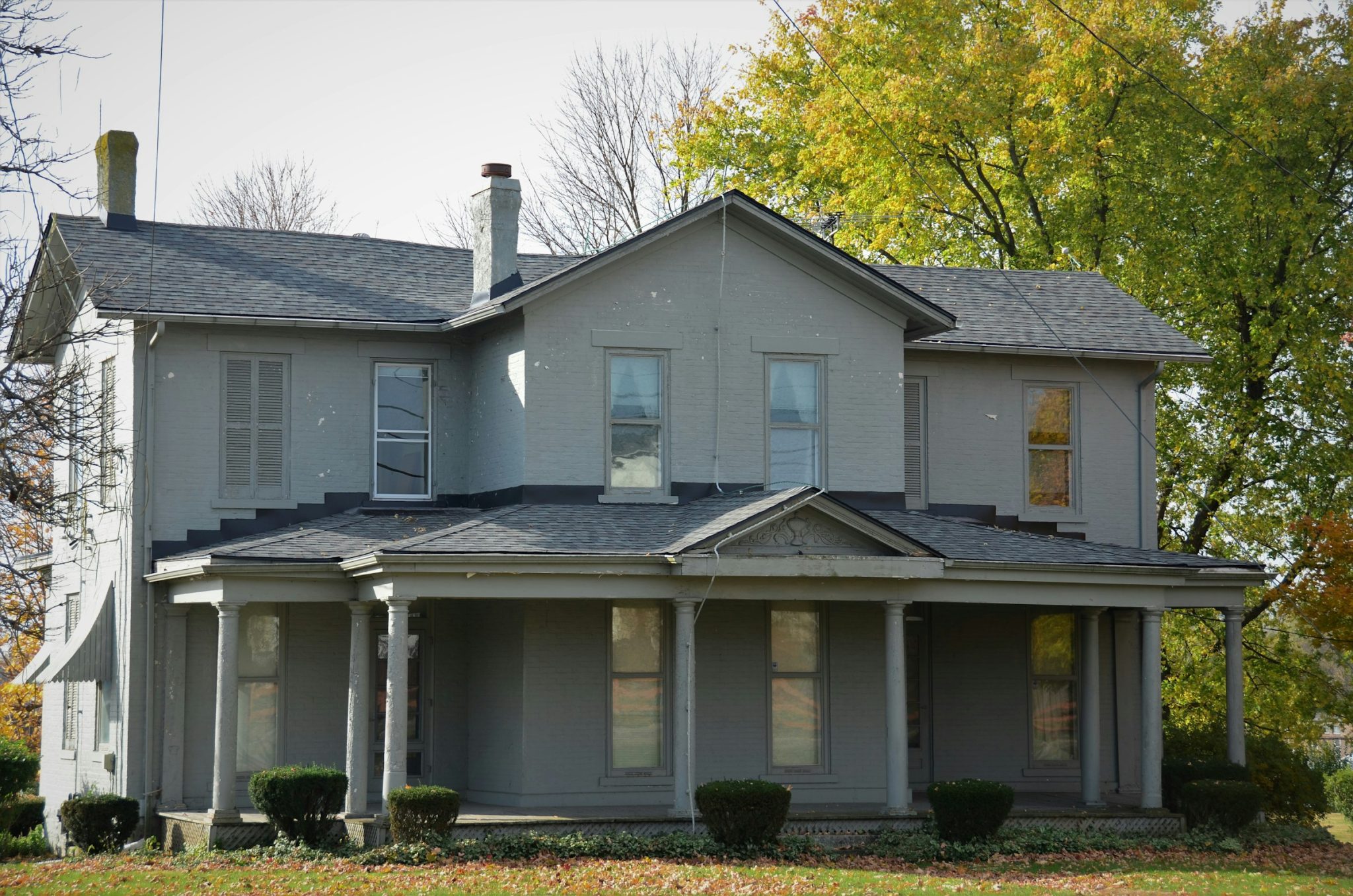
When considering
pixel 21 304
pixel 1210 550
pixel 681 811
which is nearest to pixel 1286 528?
pixel 1210 550

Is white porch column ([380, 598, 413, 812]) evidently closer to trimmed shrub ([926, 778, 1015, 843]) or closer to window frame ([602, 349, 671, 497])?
window frame ([602, 349, 671, 497])

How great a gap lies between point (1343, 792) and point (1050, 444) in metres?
10.8

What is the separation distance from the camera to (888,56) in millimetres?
35875

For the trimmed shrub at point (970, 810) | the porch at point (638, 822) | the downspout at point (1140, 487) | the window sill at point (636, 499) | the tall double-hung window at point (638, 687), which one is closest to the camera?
the porch at point (638, 822)

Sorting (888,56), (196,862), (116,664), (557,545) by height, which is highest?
(888,56)

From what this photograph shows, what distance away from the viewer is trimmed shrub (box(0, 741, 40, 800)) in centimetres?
2527

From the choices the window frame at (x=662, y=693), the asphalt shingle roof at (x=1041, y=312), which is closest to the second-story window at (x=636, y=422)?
the window frame at (x=662, y=693)

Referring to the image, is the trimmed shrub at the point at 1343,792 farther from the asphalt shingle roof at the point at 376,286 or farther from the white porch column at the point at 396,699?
the white porch column at the point at 396,699

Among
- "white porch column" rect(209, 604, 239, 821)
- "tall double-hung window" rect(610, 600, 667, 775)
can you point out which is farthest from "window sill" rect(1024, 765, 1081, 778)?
"white porch column" rect(209, 604, 239, 821)

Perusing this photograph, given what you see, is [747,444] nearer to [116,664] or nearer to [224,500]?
[224,500]

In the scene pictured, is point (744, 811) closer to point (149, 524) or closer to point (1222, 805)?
point (1222, 805)

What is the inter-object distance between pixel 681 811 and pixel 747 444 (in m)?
5.54

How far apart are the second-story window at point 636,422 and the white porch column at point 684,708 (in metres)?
2.95

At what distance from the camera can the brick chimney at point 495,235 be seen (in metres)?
22.6
